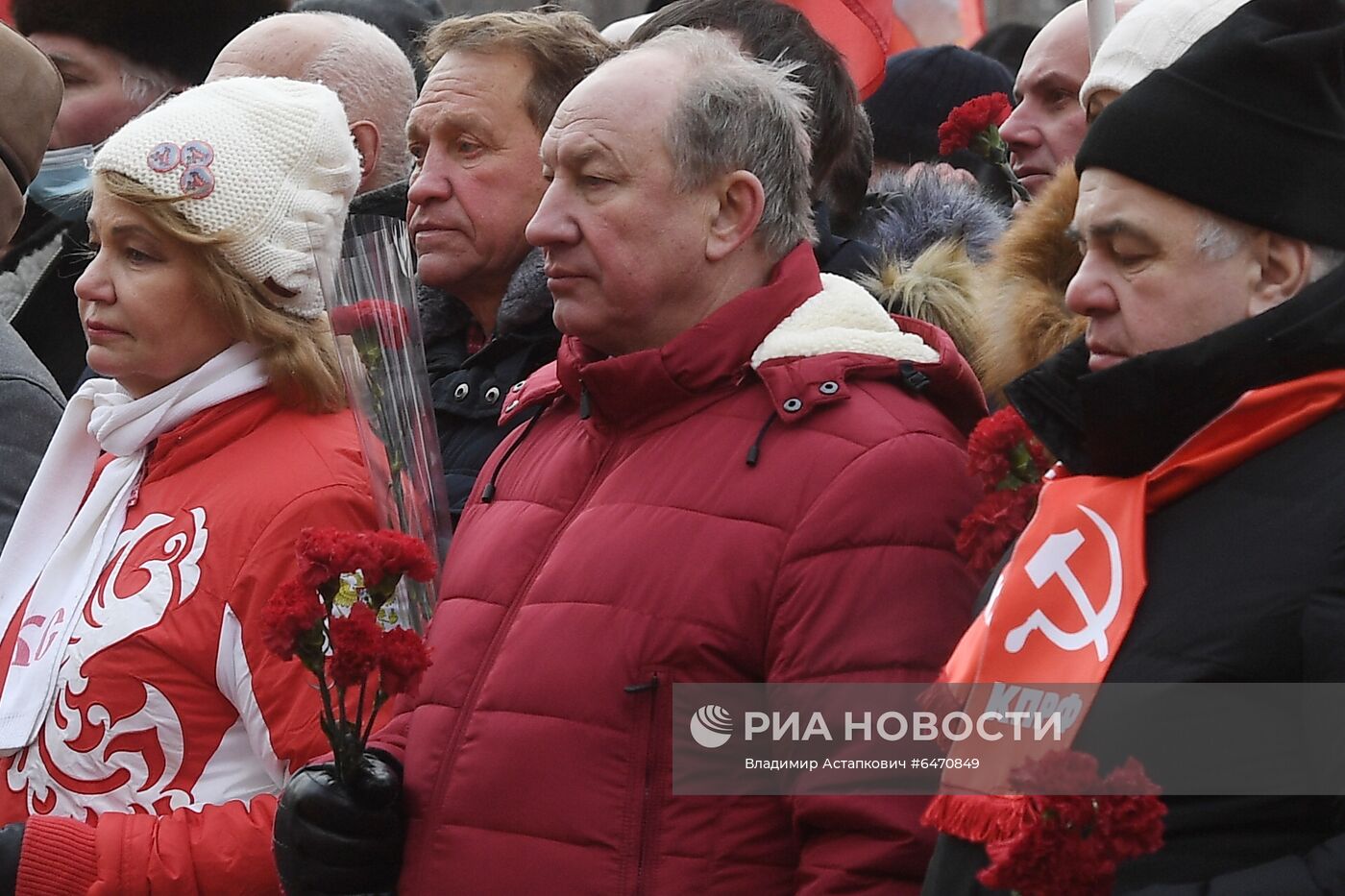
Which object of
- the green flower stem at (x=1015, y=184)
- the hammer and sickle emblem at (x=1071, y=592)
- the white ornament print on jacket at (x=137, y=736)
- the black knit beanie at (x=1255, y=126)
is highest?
the black knit beanie at (x=1255, y=126)

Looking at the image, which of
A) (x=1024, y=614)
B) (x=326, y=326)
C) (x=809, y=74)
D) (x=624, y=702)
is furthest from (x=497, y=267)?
(x=1024, y=614)

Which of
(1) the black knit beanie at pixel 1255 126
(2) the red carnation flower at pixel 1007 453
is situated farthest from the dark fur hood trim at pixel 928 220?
(1) the black knit beanie at pixel 1255 126

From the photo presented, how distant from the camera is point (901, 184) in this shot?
4.53 m

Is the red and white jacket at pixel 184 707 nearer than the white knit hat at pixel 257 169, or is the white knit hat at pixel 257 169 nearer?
the red and white jacket at pixel 184 707

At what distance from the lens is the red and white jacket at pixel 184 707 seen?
3275mm

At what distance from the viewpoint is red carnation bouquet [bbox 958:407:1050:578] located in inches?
108

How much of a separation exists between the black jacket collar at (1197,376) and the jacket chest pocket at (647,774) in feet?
2.28

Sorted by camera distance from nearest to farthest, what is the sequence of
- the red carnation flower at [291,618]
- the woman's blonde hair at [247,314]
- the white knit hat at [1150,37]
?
the red carnation flower at [291,618] → the white knit hat at [1150,37] → the woman's blonde hair at [247,314]

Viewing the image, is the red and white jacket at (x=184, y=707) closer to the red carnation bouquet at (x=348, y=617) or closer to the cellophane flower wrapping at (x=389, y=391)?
the cellophane flower wrapping at (x=389, y=391)

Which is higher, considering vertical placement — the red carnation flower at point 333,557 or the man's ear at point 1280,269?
the man's ear at point 1280,269

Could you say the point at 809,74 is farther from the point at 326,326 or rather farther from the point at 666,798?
the point at 666,798

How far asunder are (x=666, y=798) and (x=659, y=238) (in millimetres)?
892

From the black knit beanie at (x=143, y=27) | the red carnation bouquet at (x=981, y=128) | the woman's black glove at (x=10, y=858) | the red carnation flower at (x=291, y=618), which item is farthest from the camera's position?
the black knit beanie at (x=143, y=27)

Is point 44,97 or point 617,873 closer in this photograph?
A: point 617,873
